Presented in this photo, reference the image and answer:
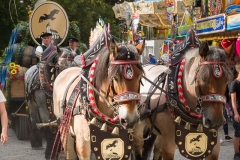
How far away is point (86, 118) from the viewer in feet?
14.6

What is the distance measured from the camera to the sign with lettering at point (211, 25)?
462 inches

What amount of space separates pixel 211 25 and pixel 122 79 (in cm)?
905

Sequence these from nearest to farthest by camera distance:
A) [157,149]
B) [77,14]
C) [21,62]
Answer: [157,149] < [21,62] < [77,14]

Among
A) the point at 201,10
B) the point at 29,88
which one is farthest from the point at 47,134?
the point at 201,10

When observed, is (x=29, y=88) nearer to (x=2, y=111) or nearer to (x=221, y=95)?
(x=2, y=111)

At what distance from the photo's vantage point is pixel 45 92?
291 inches

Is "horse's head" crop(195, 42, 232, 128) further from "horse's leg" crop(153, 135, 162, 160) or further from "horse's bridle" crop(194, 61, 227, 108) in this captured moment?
"horse's leg" crop(153, 135, 162, 160)

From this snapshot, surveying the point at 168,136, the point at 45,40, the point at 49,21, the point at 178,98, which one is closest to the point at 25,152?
the point at 45,40

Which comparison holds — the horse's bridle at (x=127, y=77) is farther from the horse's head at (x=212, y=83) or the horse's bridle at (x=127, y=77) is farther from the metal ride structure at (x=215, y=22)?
the metal ride structure at (x=215, y=22)

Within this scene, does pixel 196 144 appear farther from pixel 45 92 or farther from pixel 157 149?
pixel 45 92

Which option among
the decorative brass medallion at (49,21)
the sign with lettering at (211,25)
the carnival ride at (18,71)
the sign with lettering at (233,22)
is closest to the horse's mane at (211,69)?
the decorative brass medallion at (49,21)

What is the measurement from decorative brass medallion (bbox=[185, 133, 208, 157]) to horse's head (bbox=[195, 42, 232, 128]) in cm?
49

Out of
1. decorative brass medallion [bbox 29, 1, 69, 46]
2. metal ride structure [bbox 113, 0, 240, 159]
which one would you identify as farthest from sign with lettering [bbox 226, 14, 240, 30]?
decorative brass medallion [bbox 29, 1, 69, 46]

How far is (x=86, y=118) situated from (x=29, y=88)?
400 centimetres
